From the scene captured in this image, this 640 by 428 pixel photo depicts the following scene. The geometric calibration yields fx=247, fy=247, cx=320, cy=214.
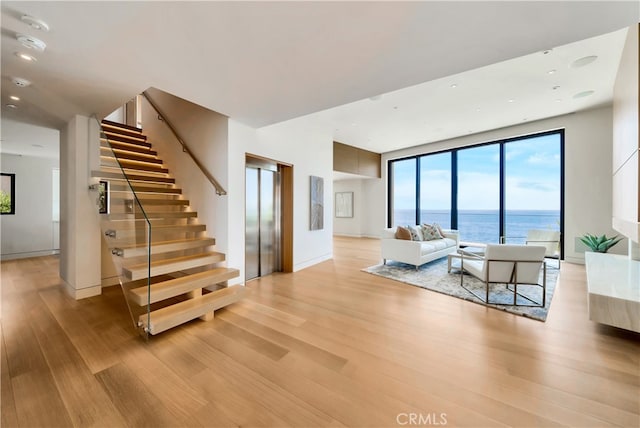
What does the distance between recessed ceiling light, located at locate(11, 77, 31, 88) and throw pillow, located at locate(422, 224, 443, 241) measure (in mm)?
7086

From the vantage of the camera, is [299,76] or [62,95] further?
[62,95]

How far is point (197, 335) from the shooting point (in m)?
2.69

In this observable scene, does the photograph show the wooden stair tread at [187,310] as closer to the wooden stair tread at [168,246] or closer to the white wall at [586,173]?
the wooden stair tread at [168,246]

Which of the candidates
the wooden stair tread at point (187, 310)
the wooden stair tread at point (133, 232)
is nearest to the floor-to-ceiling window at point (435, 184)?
the wooden stair tread at point (187, 310)

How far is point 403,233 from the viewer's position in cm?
548

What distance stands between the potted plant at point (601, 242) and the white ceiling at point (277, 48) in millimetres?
3506

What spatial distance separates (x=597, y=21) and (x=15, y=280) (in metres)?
8.69

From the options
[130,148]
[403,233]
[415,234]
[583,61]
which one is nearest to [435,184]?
[415,234]

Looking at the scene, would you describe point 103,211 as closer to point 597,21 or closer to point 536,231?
point 597,21

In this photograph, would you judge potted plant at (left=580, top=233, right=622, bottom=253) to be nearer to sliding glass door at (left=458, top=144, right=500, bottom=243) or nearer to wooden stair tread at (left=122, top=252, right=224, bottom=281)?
sliding glass door at (left=458, top=144, right=500, bottom=243)

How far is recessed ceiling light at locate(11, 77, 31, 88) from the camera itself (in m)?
2.67

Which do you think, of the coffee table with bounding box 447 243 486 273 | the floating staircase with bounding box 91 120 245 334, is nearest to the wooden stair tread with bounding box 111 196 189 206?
the floating staircase with bounding box 91 120 245 334

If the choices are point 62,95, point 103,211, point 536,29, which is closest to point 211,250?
point 103,211

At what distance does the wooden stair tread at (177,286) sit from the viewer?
8.74 ft
